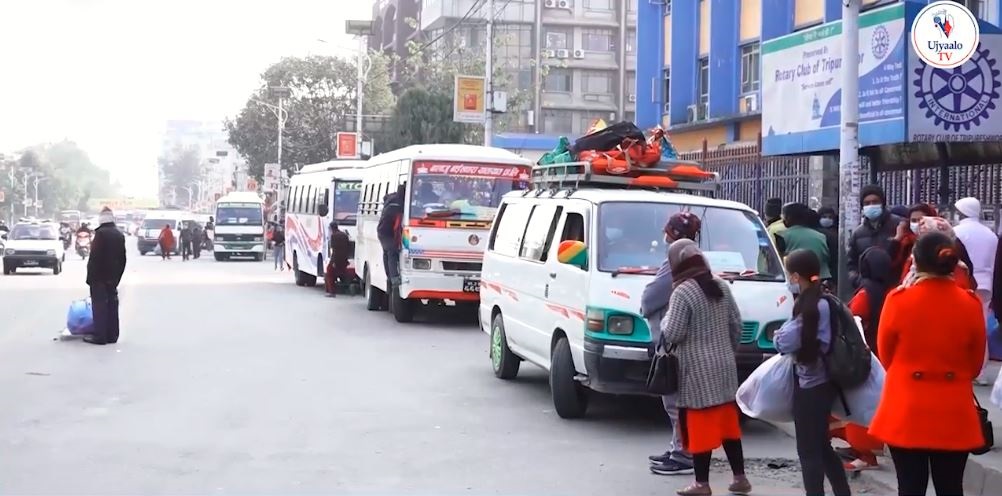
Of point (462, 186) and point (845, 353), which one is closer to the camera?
point (845, 353)

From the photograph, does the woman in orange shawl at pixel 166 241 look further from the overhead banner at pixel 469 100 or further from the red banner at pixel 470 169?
the red banner at pixel 470 169

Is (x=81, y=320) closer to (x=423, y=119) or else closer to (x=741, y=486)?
(x=741, y=486)

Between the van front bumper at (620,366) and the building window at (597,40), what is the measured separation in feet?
203

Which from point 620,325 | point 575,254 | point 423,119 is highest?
point 423,119

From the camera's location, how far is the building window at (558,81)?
7025 centimetres

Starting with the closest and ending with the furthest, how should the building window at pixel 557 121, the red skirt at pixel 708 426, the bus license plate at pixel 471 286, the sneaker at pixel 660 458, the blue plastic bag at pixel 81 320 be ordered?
the red skirt at pixel 708 426, the sneaker at pixel 660 458, the blue plastic bag at pixel 81 320, the bus license plate at pixel 471 286, the building window at pixel 557 121

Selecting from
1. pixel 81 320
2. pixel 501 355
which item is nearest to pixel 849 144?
pixel 501 355

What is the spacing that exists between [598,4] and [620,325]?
2460 inches

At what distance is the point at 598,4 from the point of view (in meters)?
70.8

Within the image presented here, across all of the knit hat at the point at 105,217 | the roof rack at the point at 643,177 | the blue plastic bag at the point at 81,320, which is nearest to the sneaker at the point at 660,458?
the roof rack at the point at 643,177

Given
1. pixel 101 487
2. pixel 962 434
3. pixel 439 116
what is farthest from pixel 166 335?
pixel 439 116

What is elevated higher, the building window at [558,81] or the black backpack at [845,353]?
the building window at [558,81]

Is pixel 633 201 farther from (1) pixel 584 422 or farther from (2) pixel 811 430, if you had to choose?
(2) pixel 811 430

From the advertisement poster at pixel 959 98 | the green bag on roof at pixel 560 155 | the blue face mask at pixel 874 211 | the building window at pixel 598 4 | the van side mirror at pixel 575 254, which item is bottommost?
the van side mirror at pixel 575 254
